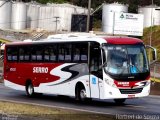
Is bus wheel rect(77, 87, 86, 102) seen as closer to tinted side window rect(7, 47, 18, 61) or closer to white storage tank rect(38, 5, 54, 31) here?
tinted side window rect(7, 47, 18, 61)

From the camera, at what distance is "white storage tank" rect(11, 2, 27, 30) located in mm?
89562

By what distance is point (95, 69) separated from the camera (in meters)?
22.5

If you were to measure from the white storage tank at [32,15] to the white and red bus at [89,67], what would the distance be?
65754mm

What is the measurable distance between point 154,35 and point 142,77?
65.1 metres

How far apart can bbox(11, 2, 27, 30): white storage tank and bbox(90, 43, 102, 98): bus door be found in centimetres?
6789

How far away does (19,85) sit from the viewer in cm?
2944

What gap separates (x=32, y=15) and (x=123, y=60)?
240ft

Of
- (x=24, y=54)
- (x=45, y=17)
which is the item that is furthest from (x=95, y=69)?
(x=45, y=17)

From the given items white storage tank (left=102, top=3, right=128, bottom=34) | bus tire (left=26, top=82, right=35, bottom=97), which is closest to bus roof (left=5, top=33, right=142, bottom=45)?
bus tire (left=26, top=82, right=35, bottom=97)

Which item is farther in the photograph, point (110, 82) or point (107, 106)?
point (107, 106)

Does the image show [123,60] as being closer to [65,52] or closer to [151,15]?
[65,52]

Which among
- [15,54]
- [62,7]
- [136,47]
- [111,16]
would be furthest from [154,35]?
[136,47]

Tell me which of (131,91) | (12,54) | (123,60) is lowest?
(131,91)

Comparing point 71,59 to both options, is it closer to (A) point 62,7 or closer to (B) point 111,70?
(B) point 111,70
